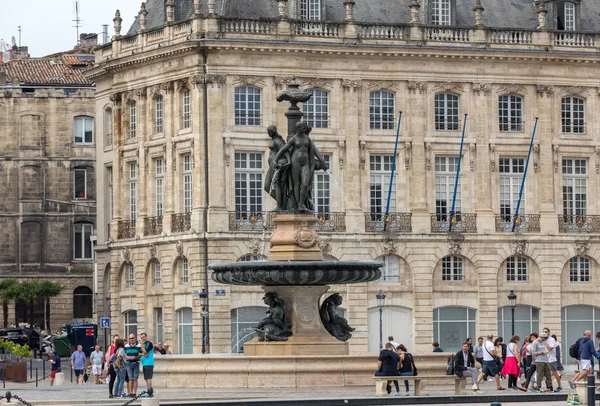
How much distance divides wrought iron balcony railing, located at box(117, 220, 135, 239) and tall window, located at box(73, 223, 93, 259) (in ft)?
84.7

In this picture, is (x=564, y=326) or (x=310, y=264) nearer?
(x=310, y=264)

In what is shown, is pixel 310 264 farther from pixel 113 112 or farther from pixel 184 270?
pixel 113 112

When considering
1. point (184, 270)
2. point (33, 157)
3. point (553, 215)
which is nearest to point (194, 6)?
point (184, 270)

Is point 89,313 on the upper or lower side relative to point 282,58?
lower

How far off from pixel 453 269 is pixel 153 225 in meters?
11.6

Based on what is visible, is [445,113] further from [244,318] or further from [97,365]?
[97,365]

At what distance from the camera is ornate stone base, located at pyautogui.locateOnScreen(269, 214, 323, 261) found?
5062 centimetres

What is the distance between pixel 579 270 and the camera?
8425 cm

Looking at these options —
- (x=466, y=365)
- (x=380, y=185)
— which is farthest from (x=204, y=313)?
(x=466, y=365)

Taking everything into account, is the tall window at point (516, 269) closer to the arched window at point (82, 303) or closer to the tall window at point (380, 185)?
the tall window at point (380, 185)

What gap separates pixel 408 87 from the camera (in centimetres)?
8244

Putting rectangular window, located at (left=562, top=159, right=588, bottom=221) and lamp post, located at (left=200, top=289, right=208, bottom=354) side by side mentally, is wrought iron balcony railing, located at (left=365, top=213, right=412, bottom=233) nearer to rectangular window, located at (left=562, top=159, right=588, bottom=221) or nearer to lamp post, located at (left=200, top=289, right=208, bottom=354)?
rectangular window, located at (left=562, top=159, right=588, bottom=221)

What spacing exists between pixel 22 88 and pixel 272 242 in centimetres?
6026

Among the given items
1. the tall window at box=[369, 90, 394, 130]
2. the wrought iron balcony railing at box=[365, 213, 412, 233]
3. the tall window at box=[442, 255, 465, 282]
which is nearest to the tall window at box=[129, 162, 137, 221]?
the wrought iron balcony railing at box=[365, 213, 412, 233]
